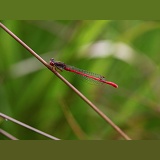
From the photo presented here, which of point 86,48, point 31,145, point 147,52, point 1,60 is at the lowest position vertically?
point 31,145

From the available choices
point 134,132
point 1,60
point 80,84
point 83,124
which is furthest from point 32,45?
point 134,132

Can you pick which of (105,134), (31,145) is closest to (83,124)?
(105,134)

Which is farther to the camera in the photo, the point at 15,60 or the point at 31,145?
the point at 15,60

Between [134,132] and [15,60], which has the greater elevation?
[15,60]

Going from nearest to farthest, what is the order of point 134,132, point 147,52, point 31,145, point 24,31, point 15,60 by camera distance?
1. point 31,145
2. point 134,132
3. point 15,60
4. point 24,31
5. point 147,52

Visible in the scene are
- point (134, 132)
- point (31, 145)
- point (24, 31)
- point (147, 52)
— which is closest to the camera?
point (31, 145)

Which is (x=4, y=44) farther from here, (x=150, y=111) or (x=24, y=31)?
(x=150, y=111)
